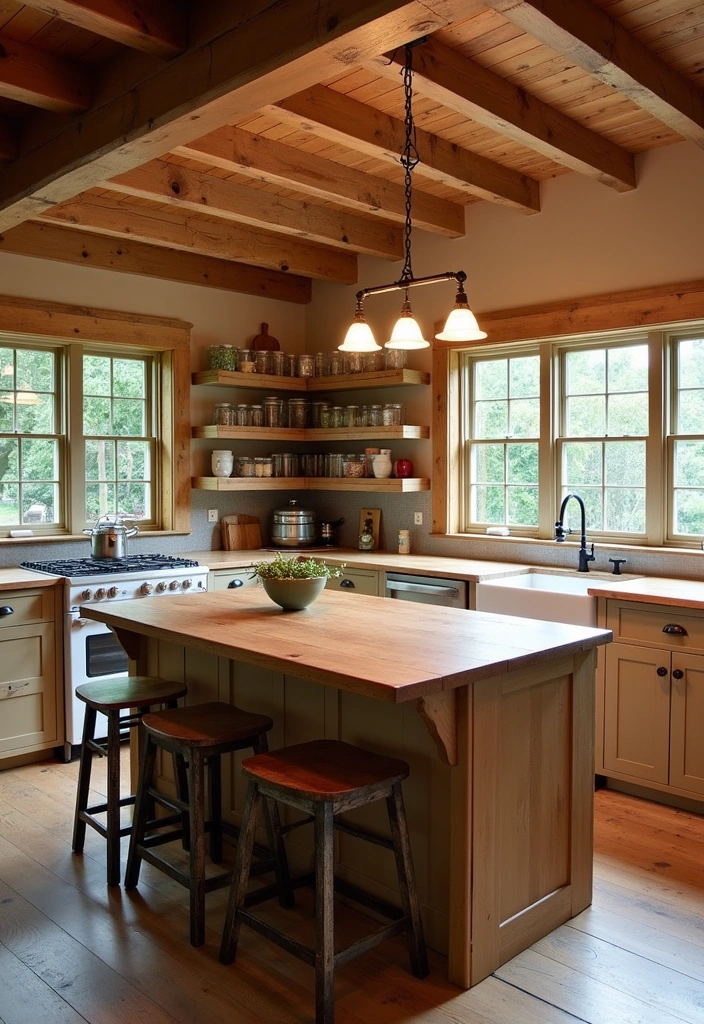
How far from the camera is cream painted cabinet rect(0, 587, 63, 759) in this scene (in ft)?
13.5

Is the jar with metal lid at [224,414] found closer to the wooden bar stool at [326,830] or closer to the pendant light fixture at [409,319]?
the pendant light fixture at [409,319]

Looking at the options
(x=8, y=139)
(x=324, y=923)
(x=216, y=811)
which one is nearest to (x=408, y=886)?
(x=324, y=923)

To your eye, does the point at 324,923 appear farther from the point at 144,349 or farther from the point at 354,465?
the point at 144,349

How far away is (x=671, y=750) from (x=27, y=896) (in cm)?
257

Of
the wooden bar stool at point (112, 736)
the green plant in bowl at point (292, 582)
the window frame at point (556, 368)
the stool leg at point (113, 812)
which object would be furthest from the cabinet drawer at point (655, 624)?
the stool leg at point (113, 812)

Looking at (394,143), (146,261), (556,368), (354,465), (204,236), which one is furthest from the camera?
(354,465)

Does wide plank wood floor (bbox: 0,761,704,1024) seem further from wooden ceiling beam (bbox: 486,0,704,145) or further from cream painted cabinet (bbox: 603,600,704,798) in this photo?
wooden ceiling beam (bbox: 486,0,704,145)

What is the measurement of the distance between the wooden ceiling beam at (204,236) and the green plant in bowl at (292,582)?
2.36 meters

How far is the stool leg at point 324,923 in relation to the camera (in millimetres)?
2189

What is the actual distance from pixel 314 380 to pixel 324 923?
13.4ft

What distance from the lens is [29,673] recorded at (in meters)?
4.21

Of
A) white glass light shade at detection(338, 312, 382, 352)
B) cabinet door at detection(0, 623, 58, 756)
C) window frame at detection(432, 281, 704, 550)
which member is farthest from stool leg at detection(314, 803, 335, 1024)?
window frame at detection(432, 281, 704, 550)

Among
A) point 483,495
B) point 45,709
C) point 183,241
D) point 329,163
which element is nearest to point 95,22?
point 329,163

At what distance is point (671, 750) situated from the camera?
361 centimetres
